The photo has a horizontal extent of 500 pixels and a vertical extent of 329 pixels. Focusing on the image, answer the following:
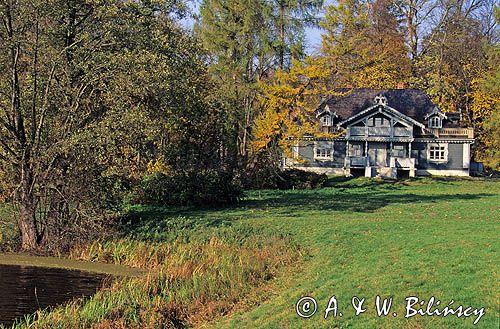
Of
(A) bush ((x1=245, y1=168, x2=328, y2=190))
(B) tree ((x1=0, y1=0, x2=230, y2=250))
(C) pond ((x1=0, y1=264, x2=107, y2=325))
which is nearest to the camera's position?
(C) pond ((x1=0, y1=264, x2=107, y2=325))

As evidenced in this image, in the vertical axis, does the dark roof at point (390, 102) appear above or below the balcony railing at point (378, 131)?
above

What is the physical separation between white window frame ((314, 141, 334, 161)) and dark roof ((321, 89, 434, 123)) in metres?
2.60

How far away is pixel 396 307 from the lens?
428 inches

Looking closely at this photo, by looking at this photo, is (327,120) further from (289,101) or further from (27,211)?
(27,211)

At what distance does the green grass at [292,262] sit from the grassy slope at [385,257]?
1.1 inches

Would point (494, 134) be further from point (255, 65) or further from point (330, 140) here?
point (255, 65)

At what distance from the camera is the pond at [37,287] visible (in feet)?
45.7

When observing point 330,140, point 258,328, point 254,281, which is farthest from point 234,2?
point 258,328

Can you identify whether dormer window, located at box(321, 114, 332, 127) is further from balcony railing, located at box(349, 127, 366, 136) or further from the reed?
the reed

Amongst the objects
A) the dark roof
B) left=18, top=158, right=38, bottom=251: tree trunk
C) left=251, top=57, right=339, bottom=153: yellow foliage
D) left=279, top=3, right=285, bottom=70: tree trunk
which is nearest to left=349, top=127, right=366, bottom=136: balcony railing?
the dark roof

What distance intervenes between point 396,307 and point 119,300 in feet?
19.7

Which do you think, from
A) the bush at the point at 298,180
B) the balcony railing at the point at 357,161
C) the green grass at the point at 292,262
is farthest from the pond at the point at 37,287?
the balcony railing at the point at 357,161

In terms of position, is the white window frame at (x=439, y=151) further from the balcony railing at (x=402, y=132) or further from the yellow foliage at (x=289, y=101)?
the yellow foliage at (x=289, y=101)

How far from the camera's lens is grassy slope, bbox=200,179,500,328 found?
11005mm
